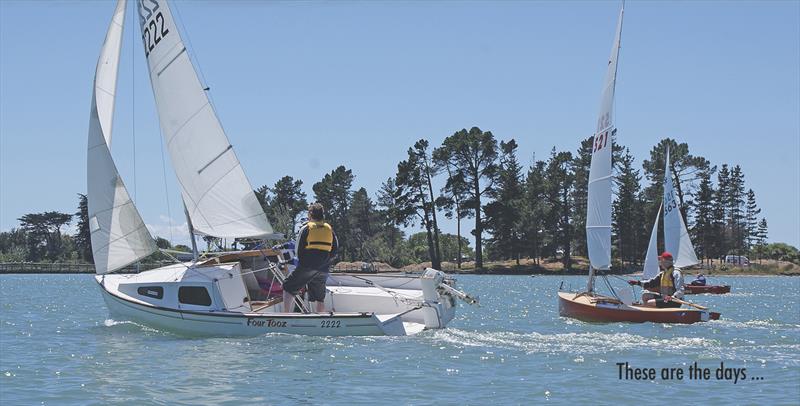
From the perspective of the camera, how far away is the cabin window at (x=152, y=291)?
22.4m

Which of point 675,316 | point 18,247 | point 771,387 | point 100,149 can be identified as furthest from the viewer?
point 18,247

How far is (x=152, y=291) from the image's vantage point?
22.6 m

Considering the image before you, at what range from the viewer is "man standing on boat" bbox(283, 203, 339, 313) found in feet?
68.1

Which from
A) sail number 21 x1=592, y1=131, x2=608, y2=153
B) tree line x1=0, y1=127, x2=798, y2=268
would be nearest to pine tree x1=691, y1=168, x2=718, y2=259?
tree line x1=0, y1=127, x2=798, y2=268

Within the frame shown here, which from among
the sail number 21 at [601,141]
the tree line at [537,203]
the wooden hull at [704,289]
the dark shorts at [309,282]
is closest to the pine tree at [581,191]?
the tree line at [537,203]

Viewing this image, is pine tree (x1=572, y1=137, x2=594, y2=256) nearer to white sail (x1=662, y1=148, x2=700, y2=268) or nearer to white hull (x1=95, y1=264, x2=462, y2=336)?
white sail (x1=662, y1=148, x2=700, y2=268)

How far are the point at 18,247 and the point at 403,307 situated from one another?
130960mm

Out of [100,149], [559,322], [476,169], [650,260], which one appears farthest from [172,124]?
[476,169]

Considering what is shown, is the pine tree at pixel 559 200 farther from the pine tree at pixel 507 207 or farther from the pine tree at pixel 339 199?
the pine tree at pixel 339 199

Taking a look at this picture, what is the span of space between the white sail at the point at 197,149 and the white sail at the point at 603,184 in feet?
37.4

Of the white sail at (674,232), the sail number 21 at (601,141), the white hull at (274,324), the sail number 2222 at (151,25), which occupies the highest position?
the sail number 2222 at (151,25)

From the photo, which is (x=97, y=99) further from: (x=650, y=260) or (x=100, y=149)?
(x=650, y=260)

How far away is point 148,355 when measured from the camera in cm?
1898

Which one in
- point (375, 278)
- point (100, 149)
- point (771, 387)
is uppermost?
A: point (100, 149)
